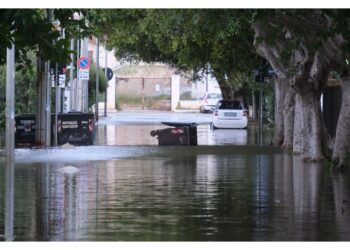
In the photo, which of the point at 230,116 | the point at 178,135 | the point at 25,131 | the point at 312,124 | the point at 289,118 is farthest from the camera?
the point at 230,116

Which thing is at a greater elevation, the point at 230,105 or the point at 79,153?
the point at 230,105

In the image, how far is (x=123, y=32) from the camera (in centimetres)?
2300

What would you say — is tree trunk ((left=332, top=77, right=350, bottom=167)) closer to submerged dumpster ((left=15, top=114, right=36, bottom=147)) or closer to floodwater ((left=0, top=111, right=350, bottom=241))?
floodwater ((left=0, top=111, right=350, bottom=241))

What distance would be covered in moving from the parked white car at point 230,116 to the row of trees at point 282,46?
23.1 feet

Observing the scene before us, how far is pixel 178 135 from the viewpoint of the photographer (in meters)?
30.9

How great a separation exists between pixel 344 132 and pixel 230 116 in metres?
24.6

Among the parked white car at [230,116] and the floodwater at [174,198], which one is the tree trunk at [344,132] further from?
the parked white car at [230,116]

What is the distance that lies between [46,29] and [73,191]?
14.2 feet

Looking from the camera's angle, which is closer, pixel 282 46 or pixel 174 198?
pixel 174 198

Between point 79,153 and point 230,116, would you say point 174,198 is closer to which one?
point 79,153

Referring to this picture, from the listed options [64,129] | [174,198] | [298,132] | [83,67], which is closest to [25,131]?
[64,129]

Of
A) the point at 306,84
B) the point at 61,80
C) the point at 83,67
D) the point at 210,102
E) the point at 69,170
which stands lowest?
the point at 69,170

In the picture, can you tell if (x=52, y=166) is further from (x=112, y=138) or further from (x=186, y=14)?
(x=112, y=138)

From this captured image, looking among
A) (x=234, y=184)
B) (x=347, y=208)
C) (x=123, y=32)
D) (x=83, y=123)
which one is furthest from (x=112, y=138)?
(x=347, y=208)
